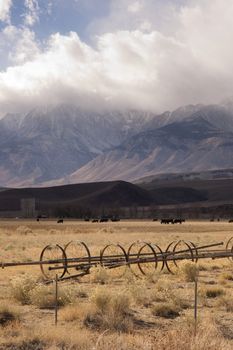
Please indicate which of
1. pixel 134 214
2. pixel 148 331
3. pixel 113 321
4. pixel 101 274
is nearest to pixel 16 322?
pixel 113 321

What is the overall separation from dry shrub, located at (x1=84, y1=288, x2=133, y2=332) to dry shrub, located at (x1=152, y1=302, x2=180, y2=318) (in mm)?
843

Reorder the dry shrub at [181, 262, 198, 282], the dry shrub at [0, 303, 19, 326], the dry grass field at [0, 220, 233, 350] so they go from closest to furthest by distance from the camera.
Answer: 1. the dry grass field at [0, 220, 233, 350]
2. the dry shrub at [0, 303, 19, 326]
3. the dry shrub at [181, 262, 198, 282]

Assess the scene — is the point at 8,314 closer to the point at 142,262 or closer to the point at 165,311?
the point at 165,311

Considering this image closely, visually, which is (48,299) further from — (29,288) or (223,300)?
(223,300)

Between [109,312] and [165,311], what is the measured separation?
1.92 m

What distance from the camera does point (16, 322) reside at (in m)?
13.6

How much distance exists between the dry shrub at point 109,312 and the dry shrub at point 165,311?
84 cm

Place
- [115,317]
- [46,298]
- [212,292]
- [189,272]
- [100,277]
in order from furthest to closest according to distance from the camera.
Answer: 1. [189,272]
2. [100,277]
3. [212,292]
4. [46,298]
5. [115,317]

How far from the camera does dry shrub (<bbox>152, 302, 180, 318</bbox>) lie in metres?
15.5

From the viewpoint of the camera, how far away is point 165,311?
15664 mm

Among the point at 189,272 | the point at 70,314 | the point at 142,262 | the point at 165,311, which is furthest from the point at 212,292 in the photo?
the point at 70,314

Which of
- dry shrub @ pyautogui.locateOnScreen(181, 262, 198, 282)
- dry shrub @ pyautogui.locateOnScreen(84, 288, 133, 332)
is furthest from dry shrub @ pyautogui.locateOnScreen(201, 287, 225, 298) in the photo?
dry shrub @ pyautogui.locateOnScreen(84, 288, 133, 332)

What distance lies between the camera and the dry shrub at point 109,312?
13.6 m

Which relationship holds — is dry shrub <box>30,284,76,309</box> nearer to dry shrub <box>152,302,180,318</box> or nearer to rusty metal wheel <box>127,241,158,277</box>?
dry shrub <box>152,302,180,318</box>
